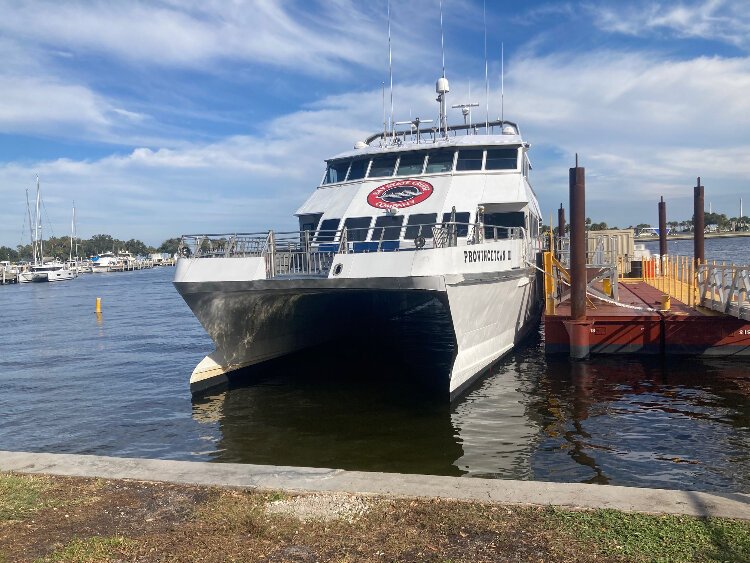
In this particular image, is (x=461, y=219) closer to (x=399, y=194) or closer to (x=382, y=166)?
(x=399, y=194)

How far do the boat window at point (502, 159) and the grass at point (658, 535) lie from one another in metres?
11.3

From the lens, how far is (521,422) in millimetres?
10297

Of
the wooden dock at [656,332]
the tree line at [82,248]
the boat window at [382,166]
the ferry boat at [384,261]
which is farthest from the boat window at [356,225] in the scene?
the tree line at [82,248]

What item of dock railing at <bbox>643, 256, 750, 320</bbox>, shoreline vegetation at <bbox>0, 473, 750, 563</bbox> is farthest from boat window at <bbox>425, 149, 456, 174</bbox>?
shoreline vegetation at <bbox>0, 473, 750, 563</bbox>

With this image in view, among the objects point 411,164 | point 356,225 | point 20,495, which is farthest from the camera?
point 411,164

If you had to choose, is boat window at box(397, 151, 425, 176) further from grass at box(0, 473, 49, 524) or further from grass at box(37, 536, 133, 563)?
grass at box(37, 536, 133, 563)

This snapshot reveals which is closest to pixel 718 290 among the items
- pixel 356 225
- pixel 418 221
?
pixel 418 221

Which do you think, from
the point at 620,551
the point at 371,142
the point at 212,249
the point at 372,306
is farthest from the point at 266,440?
the point at 371,142

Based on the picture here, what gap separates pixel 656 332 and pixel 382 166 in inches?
299

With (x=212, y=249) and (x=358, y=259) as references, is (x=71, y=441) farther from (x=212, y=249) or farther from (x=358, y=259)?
(x=358, y=259)

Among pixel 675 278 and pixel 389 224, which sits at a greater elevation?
pixel 389 224

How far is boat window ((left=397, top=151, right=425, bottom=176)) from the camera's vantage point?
604 inches

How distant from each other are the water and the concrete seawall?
2372 mm

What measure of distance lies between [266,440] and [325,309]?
6.43 metres
